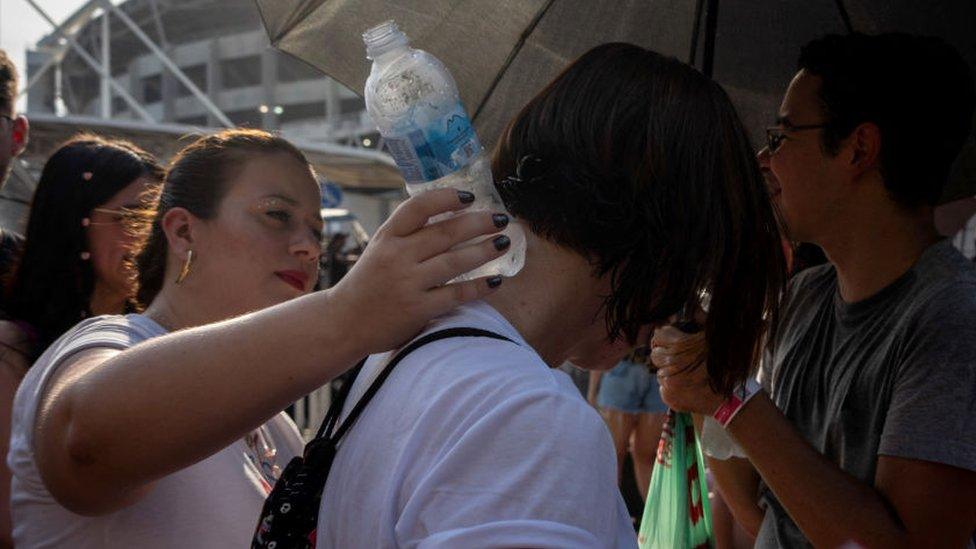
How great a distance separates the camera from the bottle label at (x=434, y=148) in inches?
50.8

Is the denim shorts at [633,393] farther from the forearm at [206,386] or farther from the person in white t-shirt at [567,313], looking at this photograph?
the forearm at [206,386]

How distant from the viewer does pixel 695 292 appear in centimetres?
146

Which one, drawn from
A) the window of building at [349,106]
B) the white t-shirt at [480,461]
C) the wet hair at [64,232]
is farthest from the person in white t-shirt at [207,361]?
the window of building at [349,106]

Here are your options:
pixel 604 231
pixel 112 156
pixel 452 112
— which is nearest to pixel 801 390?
pixel 604 231

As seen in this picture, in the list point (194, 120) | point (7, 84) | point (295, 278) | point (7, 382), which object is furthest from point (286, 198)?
point (194, 120)

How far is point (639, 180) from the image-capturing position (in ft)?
4.30

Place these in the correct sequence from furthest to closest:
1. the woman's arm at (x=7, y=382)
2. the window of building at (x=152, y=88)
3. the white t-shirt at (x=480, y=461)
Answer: the window of building at (x=152, y=88) → the woman's arm at (x=7, y=382) → the white t-shirt at (x=480, y=461)

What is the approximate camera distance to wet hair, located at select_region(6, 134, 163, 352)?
2523 millimetres

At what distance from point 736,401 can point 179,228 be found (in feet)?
4.84

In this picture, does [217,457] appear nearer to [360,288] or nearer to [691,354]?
[360,288]

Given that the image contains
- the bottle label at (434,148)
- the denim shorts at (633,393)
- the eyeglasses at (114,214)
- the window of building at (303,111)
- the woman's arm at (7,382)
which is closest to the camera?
the bottle label at (434,148)

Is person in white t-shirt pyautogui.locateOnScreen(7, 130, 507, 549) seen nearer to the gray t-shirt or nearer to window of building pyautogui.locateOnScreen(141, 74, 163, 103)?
the gray t-shirt

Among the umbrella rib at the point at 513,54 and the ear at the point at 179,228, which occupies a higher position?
the umbrella rib at the point at 513,54

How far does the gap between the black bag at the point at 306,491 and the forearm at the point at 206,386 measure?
7cm
